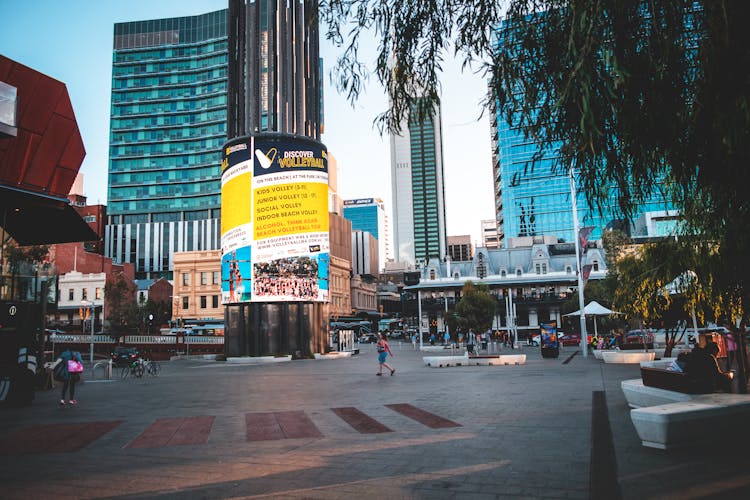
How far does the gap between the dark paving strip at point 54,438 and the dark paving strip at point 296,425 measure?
303 cm

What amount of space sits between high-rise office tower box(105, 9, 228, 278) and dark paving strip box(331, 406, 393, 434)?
93026 millimetres

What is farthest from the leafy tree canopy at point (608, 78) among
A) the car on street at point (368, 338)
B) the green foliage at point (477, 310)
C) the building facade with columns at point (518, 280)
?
the car on street at point (368, 338)

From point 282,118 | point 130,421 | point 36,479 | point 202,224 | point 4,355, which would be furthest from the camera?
point 202,224

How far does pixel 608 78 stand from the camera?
4680 mm

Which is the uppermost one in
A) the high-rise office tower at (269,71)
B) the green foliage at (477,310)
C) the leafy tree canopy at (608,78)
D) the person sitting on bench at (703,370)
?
the high-rise office tower at (269,71)

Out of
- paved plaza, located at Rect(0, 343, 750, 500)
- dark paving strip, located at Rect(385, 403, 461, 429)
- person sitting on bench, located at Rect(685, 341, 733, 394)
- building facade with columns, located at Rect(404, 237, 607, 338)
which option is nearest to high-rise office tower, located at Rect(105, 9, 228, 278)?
building facade with columns, located at Rect(404, 237, 607, 338)

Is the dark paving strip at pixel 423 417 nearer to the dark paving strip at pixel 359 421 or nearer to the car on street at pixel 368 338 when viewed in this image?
the dark paving strip at pixel 359 421

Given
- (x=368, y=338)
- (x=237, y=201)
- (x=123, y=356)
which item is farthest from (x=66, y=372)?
(x=368, y=338)

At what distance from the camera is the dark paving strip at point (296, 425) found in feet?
29.6

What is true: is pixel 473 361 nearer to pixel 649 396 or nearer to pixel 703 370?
pixel 649 396

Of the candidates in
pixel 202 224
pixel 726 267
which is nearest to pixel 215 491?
pixel 726 267

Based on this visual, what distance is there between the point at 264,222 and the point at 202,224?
67725 millimetres

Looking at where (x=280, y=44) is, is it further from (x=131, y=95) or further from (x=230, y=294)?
(x=131, y=95)

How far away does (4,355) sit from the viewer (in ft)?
54.4
